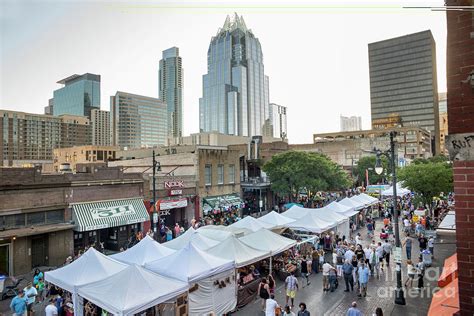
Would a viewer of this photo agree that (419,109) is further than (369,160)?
Yes

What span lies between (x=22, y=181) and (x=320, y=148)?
80346 millimetres

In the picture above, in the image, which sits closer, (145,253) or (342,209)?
(145,253)

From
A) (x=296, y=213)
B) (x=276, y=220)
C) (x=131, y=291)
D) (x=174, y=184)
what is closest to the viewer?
(x=131, y=291)

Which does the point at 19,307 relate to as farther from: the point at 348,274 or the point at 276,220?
the point at 276,220

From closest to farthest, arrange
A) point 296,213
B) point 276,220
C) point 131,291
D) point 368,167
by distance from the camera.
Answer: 1. point 131,291
2. point 276,220
3. point 296,213
4. point 368,167

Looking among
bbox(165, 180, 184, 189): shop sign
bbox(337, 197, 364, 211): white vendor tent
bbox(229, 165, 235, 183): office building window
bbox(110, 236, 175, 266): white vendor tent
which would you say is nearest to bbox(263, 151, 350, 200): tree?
bbox(229, 165, 235, 183): office building window

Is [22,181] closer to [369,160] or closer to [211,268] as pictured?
[211,268]

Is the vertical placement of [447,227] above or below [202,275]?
above

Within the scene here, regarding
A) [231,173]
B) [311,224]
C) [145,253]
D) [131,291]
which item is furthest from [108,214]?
[231,173]

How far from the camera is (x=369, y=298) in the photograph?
1470cm

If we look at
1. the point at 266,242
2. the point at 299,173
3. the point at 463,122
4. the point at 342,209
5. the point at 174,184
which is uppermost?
the point at 463,122

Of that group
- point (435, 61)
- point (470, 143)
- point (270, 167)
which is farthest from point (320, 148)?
point (435, 61)

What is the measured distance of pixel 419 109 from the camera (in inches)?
6058

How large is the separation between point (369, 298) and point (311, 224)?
7.01m
